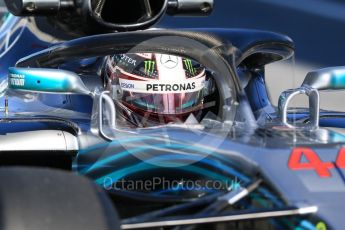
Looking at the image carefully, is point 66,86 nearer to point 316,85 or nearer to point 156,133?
point 156,133

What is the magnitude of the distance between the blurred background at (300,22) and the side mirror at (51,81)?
3.95 m

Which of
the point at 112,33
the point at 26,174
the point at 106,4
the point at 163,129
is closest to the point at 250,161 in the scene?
the point at 163,129

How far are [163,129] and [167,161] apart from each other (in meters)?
0.16

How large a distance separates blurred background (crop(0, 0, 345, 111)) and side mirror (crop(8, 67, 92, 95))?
395cm

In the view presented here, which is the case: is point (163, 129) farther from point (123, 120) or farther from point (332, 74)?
point (332, 74)

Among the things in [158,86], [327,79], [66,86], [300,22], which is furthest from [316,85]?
[300,22]

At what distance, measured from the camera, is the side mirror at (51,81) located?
2.43m

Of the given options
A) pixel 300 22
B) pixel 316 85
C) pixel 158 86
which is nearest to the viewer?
pixel 316 85

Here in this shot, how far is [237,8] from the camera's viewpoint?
672 cm

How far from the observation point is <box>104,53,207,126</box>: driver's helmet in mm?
2764

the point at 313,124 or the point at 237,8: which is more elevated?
the point at 313,124

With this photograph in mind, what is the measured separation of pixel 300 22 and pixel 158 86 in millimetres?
4111

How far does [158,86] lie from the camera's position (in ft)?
9.09

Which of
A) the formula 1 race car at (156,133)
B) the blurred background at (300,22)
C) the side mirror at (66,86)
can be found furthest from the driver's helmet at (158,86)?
the blurred background at (300,22)
